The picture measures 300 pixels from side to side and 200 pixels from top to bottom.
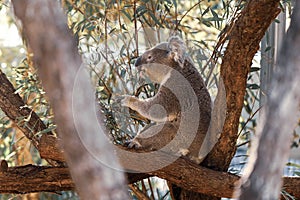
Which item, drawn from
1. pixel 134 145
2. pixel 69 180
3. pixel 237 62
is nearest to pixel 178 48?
pixel 134 145

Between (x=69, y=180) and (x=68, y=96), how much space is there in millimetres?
1591

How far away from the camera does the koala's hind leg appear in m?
2.97

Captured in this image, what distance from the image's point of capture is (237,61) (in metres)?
2.45

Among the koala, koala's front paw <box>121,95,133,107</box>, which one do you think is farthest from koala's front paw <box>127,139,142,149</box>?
koala's front paw <box>121,95,133,107</box>

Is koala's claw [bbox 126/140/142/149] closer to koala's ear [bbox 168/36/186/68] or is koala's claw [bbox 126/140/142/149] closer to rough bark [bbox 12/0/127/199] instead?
koala's ear [bbox 168/36/186/68]

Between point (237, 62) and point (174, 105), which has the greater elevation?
point (174, 105)

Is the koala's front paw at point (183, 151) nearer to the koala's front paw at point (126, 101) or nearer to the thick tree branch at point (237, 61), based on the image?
the thick tree branch at point (237, 61)

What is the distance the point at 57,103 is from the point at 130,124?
2.40m

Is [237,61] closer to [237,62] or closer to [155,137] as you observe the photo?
[237,62]

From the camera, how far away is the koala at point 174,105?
308cm

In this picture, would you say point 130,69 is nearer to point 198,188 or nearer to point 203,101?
point 203,101

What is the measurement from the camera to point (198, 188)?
8.70 feet

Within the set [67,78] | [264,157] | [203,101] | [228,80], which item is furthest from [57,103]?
[203,101]

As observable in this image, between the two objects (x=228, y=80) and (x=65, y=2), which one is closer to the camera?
(x=228, y=80)
